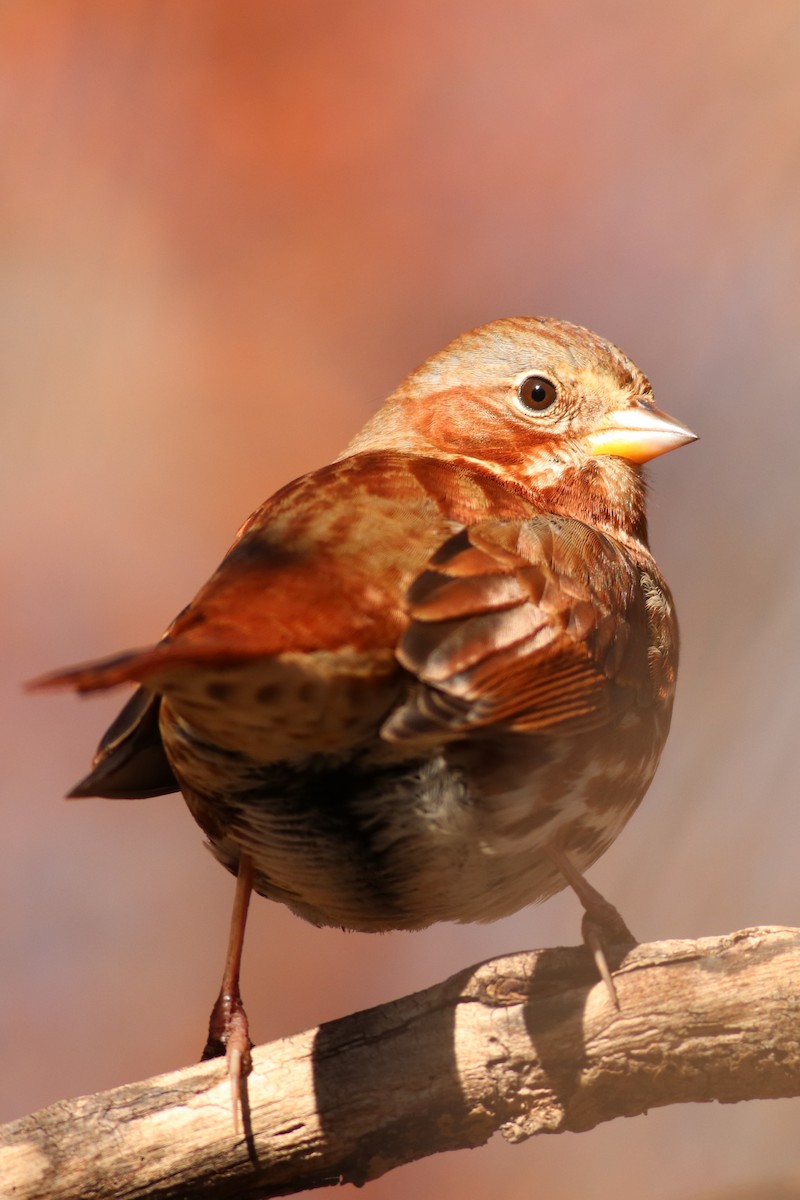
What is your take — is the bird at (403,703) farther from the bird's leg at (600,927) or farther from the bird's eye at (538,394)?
the bird's eye at (538,394)

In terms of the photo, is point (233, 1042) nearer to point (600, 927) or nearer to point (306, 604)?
point (600, 927)

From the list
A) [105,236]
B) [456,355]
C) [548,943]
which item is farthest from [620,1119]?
[105,236]

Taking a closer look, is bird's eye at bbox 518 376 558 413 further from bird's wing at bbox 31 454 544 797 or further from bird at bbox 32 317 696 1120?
bird's wing at bbox 31 454 544 797

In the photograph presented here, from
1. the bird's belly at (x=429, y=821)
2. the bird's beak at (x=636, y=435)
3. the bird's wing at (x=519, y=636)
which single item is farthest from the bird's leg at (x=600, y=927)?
the bird's beak at (x=636, y=435)

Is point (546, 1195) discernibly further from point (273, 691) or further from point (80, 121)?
point (80, 121)

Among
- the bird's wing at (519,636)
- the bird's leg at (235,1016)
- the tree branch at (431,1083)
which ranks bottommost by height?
the tree branch at (431,1083)

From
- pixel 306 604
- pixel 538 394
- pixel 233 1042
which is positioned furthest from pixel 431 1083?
pixel 538 394
